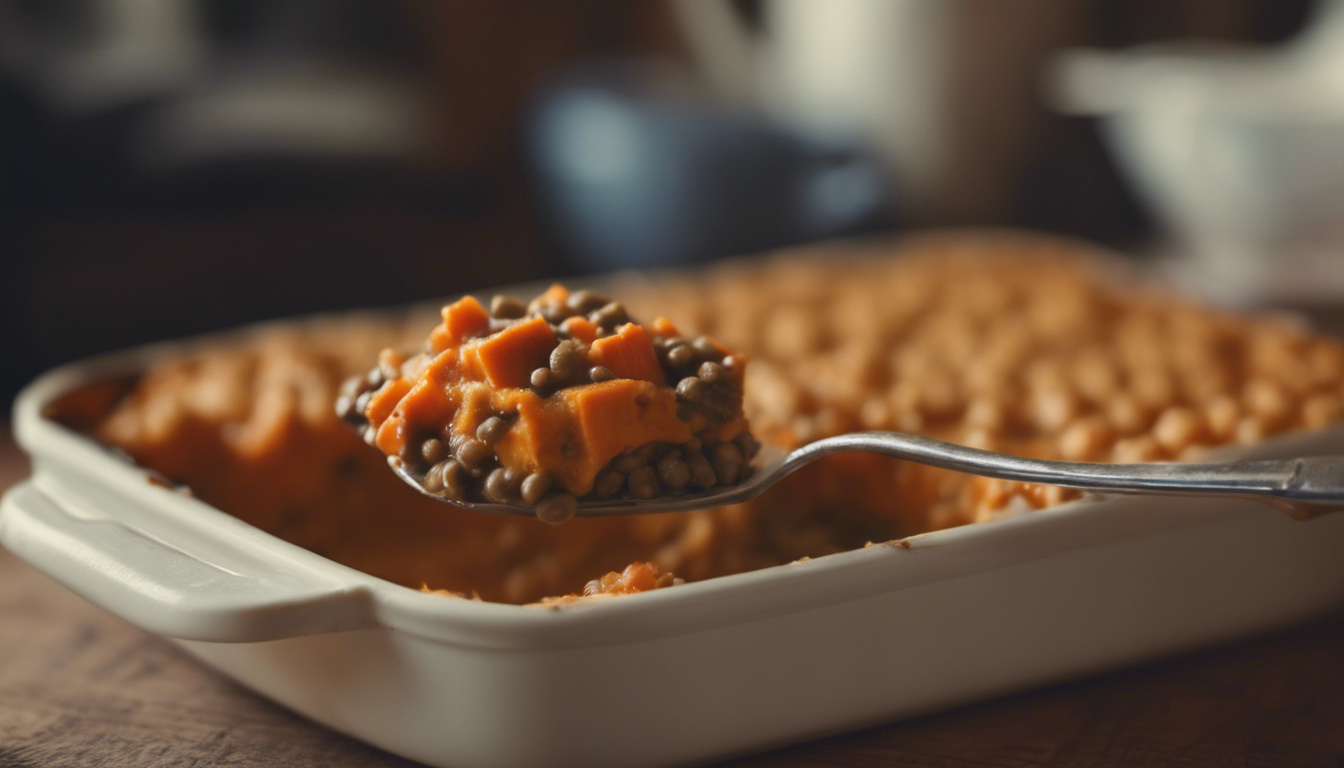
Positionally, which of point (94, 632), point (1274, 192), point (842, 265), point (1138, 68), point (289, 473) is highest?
point (1138, 68)

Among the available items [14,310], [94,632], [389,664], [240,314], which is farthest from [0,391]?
[389,664]

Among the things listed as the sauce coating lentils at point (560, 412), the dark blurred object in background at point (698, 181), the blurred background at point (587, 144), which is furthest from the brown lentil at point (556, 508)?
the dark blurred object in background at point (698, 181)

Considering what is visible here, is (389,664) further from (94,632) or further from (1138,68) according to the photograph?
(1138,68)

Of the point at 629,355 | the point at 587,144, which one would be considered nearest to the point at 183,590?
the point at 629,355

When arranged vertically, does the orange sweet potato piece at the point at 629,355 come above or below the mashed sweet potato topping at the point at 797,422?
above

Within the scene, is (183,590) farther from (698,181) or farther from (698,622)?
(698,181)

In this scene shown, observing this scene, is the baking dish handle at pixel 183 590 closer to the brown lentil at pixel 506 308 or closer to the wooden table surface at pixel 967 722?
the wooden table surface at pixel 967 722
